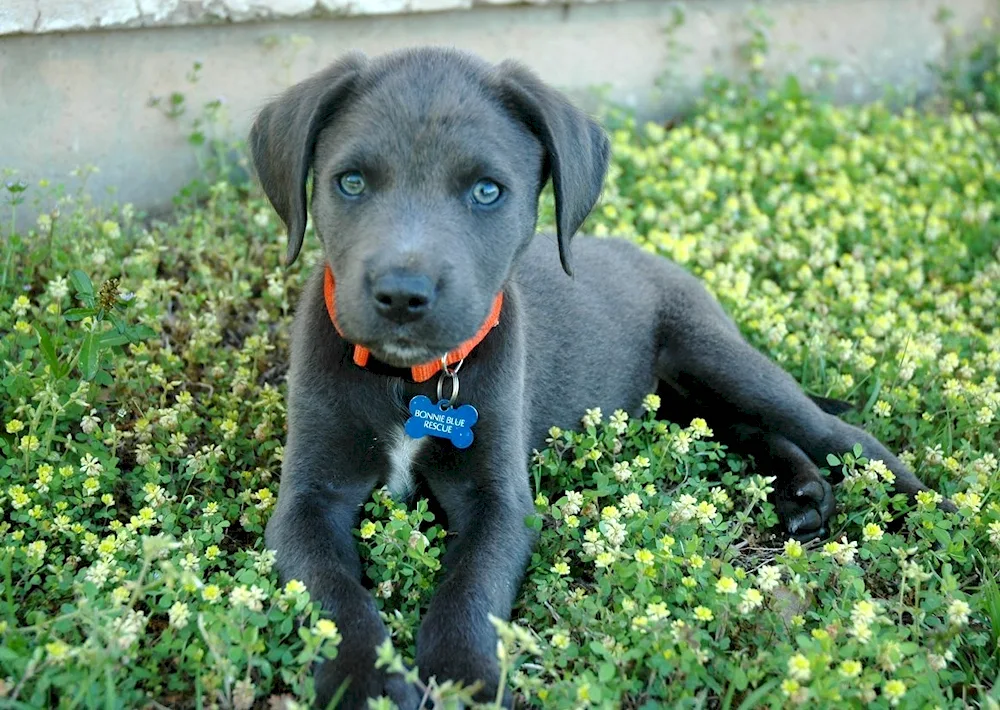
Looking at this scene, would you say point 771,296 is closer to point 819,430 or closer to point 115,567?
point 819,430

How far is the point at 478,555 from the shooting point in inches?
131

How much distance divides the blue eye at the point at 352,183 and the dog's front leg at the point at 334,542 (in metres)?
0.73

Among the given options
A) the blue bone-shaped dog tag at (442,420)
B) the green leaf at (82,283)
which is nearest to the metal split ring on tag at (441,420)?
the blue bone-shaped dog tag at (442,420)

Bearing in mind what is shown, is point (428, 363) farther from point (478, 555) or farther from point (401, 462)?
point (478, 555)

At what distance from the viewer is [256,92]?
597cm

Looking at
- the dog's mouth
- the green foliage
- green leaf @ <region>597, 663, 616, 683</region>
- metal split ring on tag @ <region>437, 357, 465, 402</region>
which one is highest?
the dog's mouth

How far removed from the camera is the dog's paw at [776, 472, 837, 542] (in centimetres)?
398

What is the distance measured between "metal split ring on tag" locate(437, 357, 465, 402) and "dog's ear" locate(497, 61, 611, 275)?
54cm

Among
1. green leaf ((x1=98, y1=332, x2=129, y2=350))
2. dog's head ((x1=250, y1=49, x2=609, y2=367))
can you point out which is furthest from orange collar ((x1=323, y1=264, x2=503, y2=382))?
green leaf ((x1=98, y1=332, x2=129, y2=350))

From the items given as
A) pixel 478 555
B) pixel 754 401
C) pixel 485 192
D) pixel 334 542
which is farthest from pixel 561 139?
pixel 754 401

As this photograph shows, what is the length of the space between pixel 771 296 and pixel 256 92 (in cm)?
294

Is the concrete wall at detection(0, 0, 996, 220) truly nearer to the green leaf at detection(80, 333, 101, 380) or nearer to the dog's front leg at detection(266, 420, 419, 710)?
the green leaf at detection(80, 333, 101, 380)

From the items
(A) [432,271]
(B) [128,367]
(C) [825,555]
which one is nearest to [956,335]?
(C) [825,555]

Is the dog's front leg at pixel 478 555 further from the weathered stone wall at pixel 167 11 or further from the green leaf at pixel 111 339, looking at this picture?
the weathered stone wall at pixel 167 11
